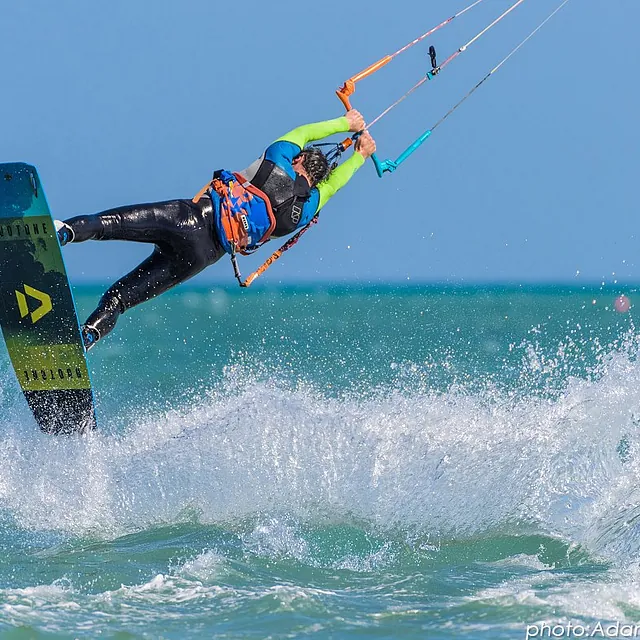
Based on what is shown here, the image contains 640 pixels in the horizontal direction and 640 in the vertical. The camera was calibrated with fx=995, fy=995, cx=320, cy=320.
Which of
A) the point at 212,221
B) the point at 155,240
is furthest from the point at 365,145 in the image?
the point at 155,240

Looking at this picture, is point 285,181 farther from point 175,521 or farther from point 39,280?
point 175,521

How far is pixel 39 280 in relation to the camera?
696cm

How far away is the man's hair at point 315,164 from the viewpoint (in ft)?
24.3

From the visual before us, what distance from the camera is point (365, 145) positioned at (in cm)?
764

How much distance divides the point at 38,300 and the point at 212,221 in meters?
1.35

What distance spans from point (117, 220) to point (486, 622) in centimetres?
372

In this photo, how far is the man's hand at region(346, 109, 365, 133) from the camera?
24.6ft

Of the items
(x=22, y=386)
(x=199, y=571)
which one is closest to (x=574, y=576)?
(x=199, y=571)

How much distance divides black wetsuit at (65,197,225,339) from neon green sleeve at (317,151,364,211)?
0.90 meters

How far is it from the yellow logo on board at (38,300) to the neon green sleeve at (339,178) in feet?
6.92

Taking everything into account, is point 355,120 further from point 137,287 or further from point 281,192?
point 137,287

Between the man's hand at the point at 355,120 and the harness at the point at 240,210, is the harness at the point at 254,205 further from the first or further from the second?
the man's hand at the point at 355,120

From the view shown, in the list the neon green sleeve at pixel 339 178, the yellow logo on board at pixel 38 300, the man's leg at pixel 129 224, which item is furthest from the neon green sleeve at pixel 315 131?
the yellow logo on board at pixel 38 300

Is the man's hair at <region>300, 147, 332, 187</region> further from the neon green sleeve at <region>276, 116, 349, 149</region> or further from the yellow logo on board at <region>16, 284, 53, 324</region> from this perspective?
the yellow logo on board at <region>16, 284, 53, 324</region>
